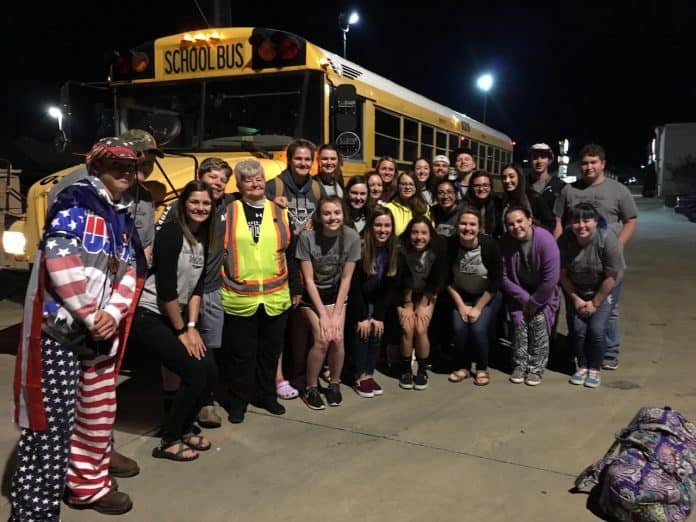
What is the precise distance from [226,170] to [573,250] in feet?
8.77

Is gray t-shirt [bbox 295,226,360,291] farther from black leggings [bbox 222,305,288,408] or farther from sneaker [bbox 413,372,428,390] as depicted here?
sneaker [bbox 413,372,428,390]

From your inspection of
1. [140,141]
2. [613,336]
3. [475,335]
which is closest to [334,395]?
[475,335]

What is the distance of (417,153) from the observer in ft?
24.4

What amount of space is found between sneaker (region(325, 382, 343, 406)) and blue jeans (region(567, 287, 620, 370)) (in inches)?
73.8

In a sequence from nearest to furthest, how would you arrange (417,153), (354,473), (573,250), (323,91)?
(354,473)
(573,250)
(323,91)
(417,153)

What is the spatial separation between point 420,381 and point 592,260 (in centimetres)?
158

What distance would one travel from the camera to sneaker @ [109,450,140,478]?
3.12m

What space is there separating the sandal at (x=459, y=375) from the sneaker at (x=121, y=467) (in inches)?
95.8

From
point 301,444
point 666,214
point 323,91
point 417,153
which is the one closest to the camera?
point 301,444

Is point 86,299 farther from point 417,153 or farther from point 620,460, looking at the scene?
point 417,153

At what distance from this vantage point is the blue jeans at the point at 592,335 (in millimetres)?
4543

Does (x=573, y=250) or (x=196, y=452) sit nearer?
(x=196, y=452)

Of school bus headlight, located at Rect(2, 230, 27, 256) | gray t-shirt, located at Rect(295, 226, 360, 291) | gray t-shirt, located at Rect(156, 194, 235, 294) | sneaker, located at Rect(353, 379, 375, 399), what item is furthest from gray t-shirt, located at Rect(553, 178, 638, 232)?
school bus headlight, located at Rect(2, 230, 27, 256)

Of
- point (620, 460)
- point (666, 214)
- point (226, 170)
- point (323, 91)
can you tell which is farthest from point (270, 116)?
point (666, 214)
